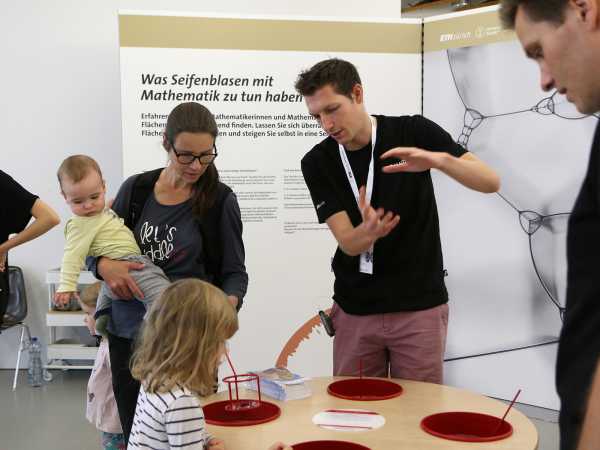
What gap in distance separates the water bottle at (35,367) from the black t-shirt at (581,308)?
5.09m

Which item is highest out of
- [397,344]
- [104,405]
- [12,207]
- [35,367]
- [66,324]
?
[12,207]

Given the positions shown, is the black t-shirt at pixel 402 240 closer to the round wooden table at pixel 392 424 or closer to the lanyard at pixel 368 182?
the lanyard at pixel 368 182

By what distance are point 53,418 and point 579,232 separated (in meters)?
4.38

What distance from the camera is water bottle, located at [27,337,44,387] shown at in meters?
5.33

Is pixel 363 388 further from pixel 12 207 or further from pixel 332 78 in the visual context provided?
pixel 12 207

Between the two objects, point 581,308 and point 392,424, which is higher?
point 581,308

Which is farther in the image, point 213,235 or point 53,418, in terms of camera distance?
point 53,418

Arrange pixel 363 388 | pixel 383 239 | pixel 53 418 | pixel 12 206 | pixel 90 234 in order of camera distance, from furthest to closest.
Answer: pixel 53 418 < pixel 12 206 < pixel 90 234 < pixel 383 239 < pixel 363 388

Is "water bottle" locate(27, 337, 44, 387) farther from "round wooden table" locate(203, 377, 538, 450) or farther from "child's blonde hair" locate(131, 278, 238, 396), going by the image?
"child's blonde hair" locate(131, 278, 238, 396)

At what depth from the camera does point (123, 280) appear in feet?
7.37

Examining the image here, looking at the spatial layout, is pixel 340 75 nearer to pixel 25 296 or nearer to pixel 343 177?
pixel 343 177

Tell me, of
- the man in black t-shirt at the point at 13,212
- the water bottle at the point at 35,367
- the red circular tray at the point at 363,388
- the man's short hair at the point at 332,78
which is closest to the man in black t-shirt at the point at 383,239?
the man's short hair at the point at 332,78

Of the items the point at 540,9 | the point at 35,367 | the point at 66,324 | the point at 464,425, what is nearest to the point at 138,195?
the point at 464,425

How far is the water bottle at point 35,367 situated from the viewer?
533 centimetres
